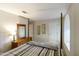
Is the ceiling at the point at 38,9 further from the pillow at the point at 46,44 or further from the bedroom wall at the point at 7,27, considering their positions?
the pillow at the point at 46,44

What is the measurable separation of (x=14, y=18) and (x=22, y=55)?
2.47 feet

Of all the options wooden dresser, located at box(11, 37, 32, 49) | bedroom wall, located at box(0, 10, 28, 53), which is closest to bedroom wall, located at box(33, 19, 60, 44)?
wooden dresser, located at box(11, 37, 32, 49)

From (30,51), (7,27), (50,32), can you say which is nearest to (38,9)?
(50,32)

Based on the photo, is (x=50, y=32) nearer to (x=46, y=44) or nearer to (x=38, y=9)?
(x=46, y=44)

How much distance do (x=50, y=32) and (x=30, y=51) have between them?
56 cm

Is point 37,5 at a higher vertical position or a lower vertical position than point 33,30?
higher

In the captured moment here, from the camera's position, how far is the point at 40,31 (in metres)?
2.11

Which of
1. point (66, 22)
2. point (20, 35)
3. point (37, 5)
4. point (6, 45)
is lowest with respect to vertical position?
point (6, 45)

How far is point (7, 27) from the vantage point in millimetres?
2004

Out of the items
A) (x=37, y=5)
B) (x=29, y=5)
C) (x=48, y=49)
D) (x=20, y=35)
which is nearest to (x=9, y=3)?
(x=29, y=5)

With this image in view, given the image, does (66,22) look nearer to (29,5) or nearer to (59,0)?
(59,0)

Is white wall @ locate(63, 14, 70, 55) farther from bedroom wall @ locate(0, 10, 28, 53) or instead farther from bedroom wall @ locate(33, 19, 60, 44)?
bedroom wall @ locate(0, 10, 28, 53)

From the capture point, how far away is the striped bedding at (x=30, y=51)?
6.14ft

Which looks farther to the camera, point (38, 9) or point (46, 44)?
point (46, 44)
